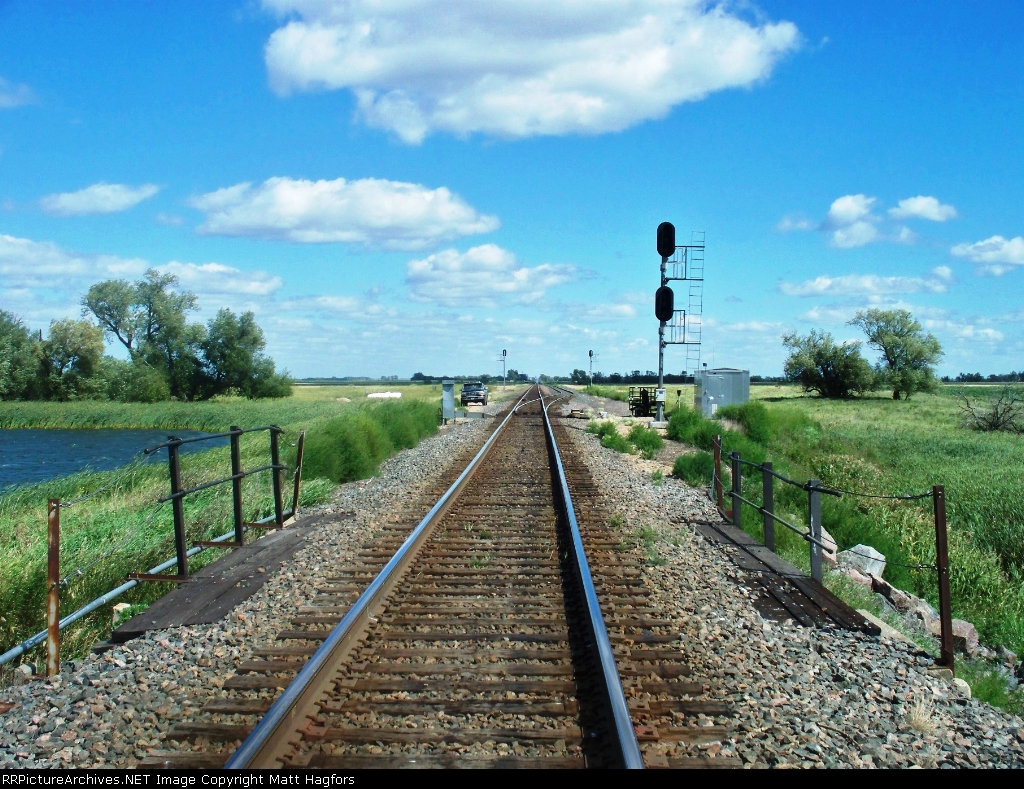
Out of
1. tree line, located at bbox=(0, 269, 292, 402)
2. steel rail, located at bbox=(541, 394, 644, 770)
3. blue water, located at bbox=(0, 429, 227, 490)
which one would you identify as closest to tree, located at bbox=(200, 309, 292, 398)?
tree line, located at bbox=(0, 269, 292, 402)

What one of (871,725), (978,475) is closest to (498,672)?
(871,725)

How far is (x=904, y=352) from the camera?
7044 cm

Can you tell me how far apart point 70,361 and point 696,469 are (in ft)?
189

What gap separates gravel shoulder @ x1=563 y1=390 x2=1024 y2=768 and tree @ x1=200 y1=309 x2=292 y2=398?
69.9m

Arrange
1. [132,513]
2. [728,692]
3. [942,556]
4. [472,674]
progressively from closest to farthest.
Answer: [728,692], [472,674], [942,556], [132,513]

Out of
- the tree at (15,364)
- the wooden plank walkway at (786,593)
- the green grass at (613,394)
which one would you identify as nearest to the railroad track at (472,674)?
the wooden plank walkway at (786,593)

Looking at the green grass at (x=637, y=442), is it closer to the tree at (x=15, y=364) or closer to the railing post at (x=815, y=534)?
the railing post at (x=815, y=534)

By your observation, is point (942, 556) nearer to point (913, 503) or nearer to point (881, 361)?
point (913, 503)

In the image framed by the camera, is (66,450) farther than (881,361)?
No

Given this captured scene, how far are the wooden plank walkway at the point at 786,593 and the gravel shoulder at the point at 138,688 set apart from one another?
4051mm

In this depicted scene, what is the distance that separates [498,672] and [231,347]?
72135 mm

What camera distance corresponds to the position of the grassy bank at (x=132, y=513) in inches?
305

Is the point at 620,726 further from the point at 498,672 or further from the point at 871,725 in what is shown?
the point at 871,725

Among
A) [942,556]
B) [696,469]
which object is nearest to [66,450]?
[696,469]
